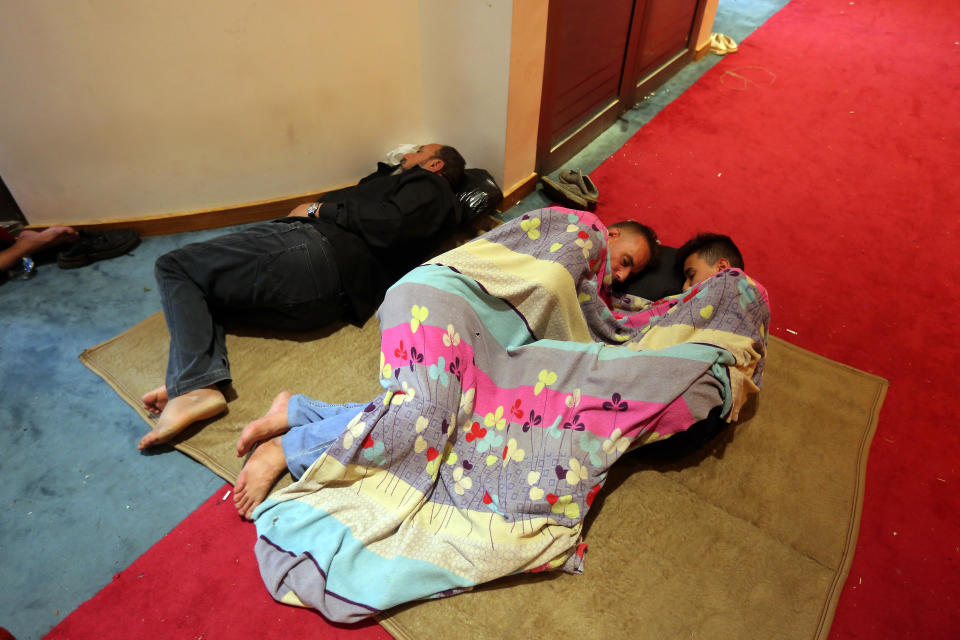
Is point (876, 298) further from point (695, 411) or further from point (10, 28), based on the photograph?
point (10, 28)

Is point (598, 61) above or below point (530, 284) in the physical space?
above

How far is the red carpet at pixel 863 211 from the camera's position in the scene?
1384 millimetres

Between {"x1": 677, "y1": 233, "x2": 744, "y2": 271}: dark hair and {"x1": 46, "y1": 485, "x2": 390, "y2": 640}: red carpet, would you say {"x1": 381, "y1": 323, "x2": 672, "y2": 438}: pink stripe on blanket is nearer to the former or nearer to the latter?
{"x1": 46, "y1": 485, "x2": 390, "y2": 640}: red carpet

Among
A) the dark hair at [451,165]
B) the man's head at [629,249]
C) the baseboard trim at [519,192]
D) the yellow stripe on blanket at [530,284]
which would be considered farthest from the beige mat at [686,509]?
the baseboard trim at [519,192]

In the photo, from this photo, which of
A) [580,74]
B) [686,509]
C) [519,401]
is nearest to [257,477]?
[519,401]

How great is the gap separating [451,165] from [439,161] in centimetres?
5

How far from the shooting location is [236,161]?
2070 millimetres

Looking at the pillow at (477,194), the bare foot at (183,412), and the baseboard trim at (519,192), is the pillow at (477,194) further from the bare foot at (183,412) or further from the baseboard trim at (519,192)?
the bare foot at (183,412)

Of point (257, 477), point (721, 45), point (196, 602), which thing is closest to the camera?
point (196, 602)

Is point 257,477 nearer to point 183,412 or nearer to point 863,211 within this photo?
point 183,412

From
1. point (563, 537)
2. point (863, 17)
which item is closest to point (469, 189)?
point (563, 537)

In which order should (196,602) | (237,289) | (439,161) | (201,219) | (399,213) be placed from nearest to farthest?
(196,602)
(237,289)
(399,213)
(439,161)
(201,219)

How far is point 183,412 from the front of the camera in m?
1.46

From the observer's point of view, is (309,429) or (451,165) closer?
(309,429)
